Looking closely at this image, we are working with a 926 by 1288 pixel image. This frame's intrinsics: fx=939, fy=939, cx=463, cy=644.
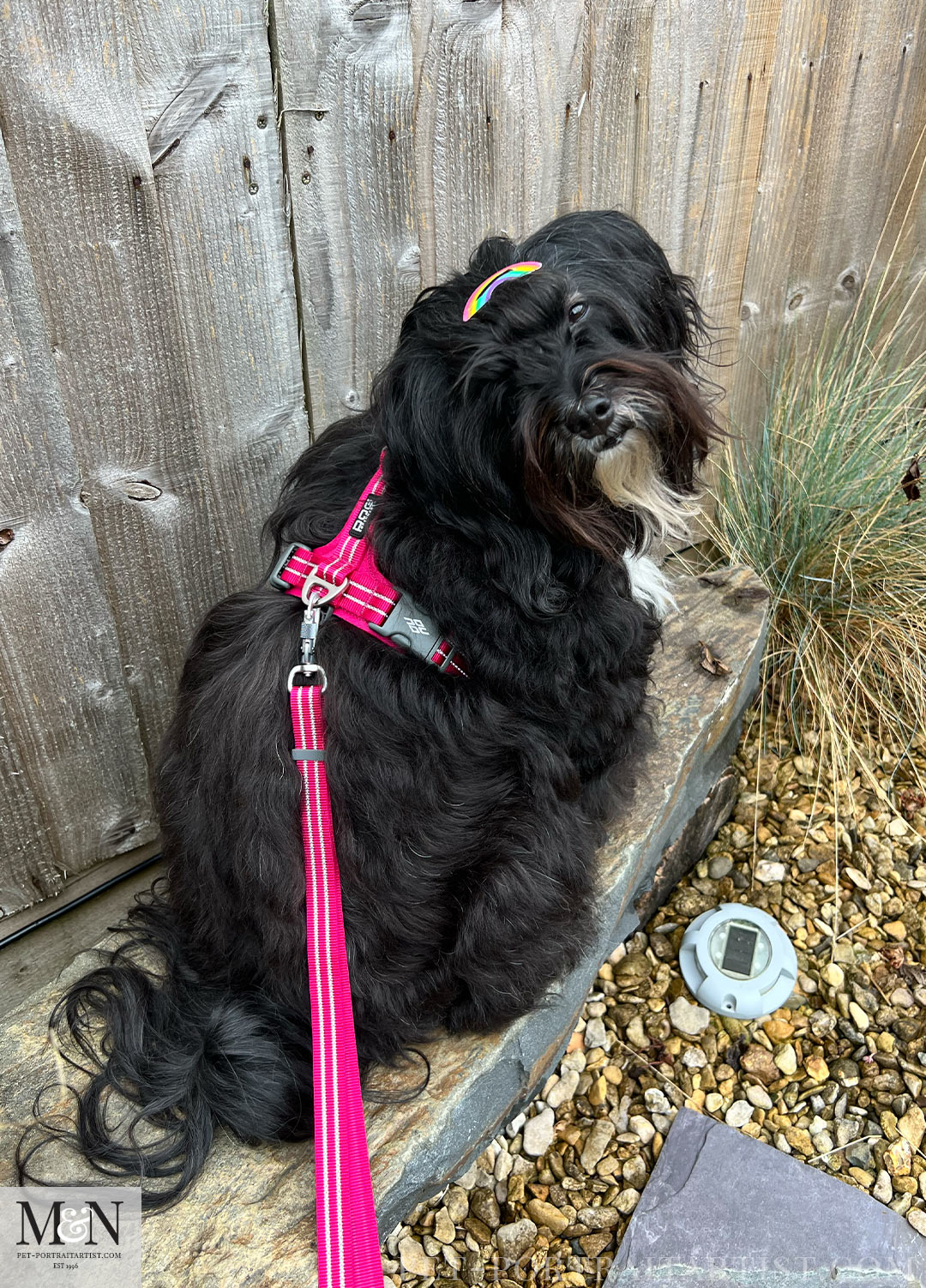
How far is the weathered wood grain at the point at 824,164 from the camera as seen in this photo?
9.91ft

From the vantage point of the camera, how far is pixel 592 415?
1.39 m

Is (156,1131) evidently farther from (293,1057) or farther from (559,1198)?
(559,1198)

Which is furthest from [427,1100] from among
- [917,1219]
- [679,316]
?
[679,316]

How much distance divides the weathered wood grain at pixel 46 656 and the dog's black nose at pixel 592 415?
44.4 inches

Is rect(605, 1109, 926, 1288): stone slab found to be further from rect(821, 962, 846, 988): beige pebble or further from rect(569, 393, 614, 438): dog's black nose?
rect(569, 393, 614, 438): dog's black nose

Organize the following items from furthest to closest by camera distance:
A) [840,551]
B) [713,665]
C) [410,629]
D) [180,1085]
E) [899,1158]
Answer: [840,551], [713,665], [899,1158], [180,1085], [410,629]

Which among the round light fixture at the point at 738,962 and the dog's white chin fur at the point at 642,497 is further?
the round light fixture at the point at 738,962

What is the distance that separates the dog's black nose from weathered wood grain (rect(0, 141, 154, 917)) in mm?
1128

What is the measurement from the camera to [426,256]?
2367mm

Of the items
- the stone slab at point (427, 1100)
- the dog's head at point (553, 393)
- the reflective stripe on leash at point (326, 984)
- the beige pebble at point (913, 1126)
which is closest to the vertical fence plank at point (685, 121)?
the dog's head at point (553, 393)

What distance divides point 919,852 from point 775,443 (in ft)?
4.84

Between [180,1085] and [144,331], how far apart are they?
4.92 feet

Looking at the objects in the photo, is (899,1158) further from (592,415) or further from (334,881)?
(592,415)

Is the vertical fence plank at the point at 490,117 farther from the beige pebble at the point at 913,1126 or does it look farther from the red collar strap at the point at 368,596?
the beige pebble at the point at 913,1126
